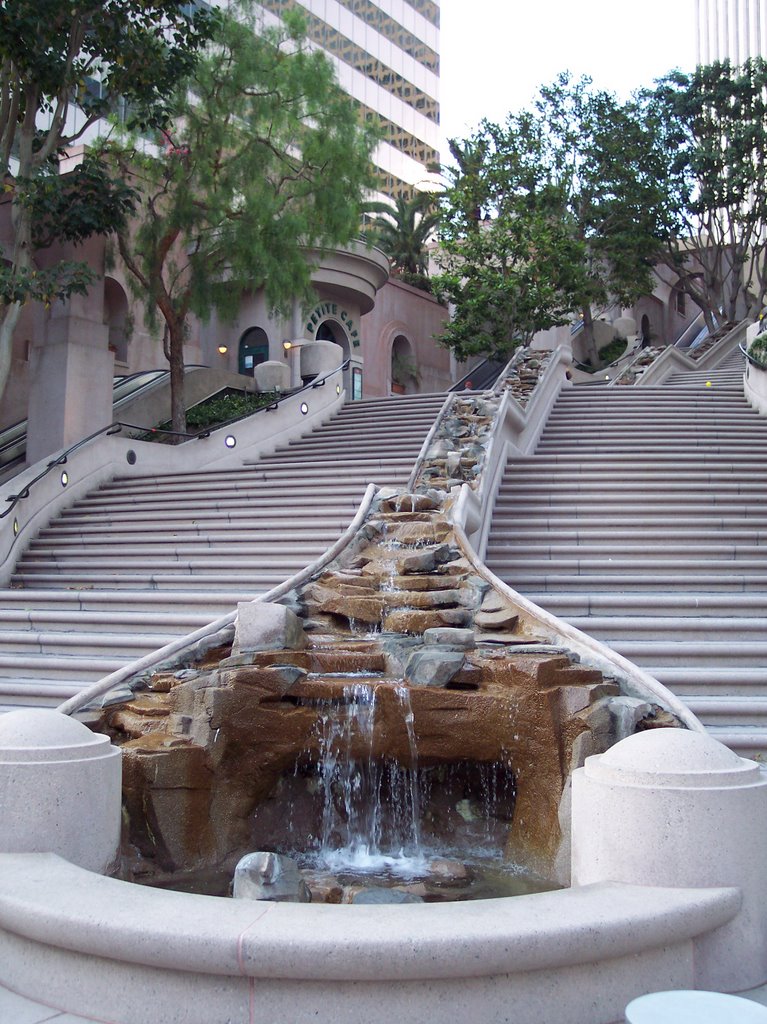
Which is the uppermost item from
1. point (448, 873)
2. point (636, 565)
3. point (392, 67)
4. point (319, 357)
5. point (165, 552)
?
point (392, 67)

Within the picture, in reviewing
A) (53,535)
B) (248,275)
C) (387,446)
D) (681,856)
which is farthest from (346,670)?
(248,275)

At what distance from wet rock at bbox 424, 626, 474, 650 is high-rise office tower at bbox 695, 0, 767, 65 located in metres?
75.9

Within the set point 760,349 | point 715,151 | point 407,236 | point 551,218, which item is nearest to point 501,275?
point 551,218

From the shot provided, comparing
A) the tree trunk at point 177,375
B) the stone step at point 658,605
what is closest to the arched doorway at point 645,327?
the tree trunk at point 177,375

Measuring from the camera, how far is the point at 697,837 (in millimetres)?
3607

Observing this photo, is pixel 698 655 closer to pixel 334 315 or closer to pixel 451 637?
pixel 451 637

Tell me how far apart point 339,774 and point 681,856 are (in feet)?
10.0

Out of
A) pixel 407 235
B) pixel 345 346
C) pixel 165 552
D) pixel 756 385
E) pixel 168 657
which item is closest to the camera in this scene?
pixel 168 657

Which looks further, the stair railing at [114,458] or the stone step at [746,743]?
the stair railing at [114,458]

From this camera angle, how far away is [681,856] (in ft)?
11.8

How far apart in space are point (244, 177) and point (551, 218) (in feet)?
46.5

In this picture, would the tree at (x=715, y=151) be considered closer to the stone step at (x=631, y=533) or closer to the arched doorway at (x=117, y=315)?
the arched doorway at (x=117, y=315)

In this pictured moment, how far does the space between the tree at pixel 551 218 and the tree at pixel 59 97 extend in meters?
11.8

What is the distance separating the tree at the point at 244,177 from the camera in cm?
1712
